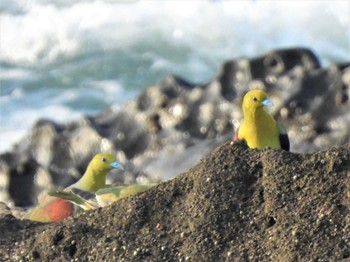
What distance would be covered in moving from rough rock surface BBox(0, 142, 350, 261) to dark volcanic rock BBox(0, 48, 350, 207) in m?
4.36

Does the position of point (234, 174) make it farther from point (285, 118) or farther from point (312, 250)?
point (285, 118)

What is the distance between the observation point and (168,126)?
8.80 metres

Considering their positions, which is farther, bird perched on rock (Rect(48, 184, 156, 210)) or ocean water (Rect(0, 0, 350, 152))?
ocean water (Rect(0, 0, 350, 152))

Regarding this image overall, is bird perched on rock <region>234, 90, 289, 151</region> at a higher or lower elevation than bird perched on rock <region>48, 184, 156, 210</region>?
lower

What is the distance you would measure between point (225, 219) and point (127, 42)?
15639 mm

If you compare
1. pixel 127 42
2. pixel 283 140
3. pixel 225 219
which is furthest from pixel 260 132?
pixel 127 42

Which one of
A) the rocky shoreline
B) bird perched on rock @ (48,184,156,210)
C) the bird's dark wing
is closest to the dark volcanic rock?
the bird's dark wing

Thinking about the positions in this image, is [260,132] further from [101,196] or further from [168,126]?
[168,126]

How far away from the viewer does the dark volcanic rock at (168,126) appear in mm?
8641

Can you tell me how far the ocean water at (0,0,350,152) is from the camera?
658 inches

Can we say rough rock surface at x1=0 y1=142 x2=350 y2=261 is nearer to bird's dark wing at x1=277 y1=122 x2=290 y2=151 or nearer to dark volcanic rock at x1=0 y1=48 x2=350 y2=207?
bird's dark wing at x1=277 y1=122 x2=290 y2=151

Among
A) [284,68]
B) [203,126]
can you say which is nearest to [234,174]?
[203,126]

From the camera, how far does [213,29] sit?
20.3m

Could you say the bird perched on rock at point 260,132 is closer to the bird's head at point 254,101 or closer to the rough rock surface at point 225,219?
the bird's head at point 254,101
